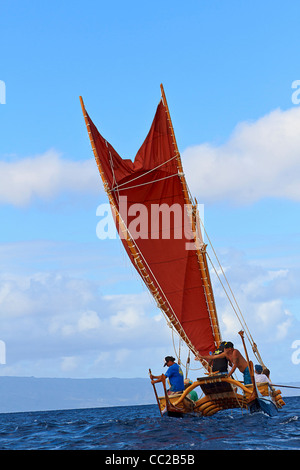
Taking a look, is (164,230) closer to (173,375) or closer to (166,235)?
(166,235)

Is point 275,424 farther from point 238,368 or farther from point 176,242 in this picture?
point 176,242

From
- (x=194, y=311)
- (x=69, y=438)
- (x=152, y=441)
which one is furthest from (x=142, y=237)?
(x=152, y=441)

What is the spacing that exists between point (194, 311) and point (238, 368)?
661 centimetres

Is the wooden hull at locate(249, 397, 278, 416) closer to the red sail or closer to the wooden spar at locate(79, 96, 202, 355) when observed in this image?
the red sail

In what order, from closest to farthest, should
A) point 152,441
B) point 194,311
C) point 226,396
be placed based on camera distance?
1. point 152,441
2. point 226,396
3. point 194,311

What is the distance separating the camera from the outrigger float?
94.3ft

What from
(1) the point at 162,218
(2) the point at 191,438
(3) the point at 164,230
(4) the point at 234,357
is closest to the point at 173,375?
(4) the point at 234,357

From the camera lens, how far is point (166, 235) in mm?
29609

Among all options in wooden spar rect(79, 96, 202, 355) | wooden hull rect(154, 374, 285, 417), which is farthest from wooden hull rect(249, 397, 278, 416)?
wooden spar rect(79, 96, 202, 355)

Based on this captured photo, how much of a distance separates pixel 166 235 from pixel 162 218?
92cm

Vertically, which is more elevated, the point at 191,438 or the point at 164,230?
the point at 164,230

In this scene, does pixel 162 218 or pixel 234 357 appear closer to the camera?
pixel 234 357

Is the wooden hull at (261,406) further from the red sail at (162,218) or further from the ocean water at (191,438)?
the red sail at (162,218)
